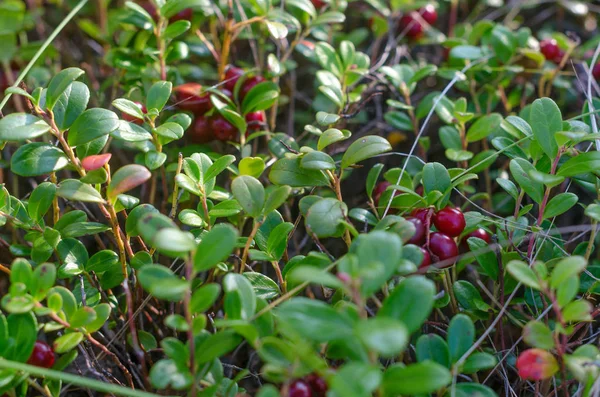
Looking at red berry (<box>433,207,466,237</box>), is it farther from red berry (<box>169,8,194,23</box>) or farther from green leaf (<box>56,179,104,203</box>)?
red berry (<box>169,8,194,23</box>)

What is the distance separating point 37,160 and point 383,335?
744 mm

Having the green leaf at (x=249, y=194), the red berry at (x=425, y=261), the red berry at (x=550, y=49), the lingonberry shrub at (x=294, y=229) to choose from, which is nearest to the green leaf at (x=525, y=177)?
the lingonberry shrub at (x=294, y=229)

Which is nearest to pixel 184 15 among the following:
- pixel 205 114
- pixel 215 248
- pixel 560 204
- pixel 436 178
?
pixel 205 114

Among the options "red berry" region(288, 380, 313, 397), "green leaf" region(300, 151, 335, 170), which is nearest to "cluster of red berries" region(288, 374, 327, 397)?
"red berry" region(288, 380, 313, 397)

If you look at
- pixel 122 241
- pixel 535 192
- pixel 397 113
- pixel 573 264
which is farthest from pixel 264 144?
pixel 573 264

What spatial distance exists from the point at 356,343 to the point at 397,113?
103cm

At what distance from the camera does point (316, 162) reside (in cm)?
119

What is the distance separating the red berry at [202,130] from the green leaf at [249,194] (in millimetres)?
479

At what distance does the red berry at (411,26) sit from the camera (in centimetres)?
207

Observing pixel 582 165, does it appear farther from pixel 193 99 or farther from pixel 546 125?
pixel 193 99

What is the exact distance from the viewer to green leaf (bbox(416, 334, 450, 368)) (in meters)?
1.01

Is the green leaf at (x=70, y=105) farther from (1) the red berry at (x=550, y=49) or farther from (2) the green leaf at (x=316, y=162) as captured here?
(1) the red berry at (x=550, y=49)

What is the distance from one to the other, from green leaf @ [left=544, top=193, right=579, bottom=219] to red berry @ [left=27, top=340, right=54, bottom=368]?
0.97 metres

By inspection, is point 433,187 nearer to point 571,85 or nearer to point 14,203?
point 14,203
